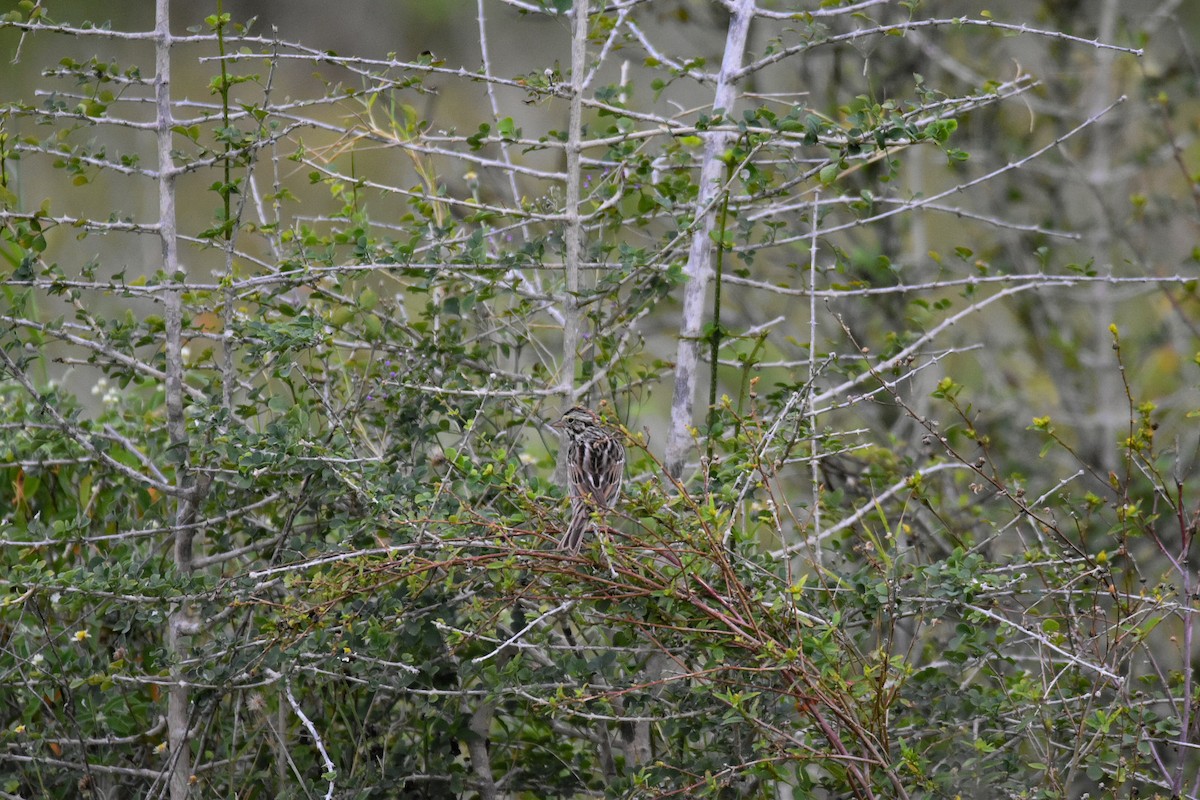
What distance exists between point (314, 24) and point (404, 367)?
351 inches

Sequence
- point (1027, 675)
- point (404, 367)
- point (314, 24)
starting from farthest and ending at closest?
point (314, 24) < point (404, 367) < point (1027, 675)

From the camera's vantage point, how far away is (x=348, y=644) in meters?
3.28

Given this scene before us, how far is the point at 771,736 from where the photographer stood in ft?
9.98

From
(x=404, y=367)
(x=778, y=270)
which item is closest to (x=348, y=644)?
(x=404, y=367)

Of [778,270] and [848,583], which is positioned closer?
[848,583]

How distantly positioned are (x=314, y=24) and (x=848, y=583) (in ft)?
32.8

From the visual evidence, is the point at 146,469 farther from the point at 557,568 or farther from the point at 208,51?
the point at 208,51

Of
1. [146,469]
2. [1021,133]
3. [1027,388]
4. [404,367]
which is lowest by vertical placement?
[1027,388]

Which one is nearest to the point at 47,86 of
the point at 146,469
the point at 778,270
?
the point at 778,270

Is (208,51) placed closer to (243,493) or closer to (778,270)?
(778,270)

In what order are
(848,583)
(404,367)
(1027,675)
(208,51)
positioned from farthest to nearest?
(208,51) → (404,367) → (1027,675) → (848,583)

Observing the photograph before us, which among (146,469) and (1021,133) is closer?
(146,469)

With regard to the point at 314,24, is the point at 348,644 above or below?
below

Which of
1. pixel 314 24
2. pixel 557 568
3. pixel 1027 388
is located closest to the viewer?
pixel 557 568
